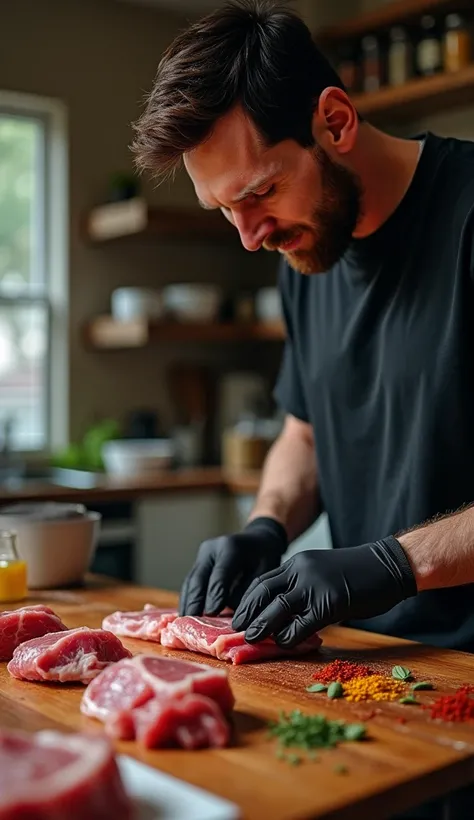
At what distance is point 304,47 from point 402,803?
1.23 m

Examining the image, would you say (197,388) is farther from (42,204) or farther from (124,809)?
(124,809)

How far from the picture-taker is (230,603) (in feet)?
5.77

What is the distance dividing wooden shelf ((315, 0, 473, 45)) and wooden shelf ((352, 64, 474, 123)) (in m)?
0.28

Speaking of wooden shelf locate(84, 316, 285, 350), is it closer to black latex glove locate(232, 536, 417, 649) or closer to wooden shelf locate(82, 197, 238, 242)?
wooden shelf locate(82, 197, 238, 242)

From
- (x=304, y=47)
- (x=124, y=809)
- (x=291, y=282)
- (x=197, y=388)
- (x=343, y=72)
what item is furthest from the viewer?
(x=197, y=388)

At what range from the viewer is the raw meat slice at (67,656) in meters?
1.41

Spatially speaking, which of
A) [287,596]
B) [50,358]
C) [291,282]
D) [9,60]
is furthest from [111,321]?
[287,596]

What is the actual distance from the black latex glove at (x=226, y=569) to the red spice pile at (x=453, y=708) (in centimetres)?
53

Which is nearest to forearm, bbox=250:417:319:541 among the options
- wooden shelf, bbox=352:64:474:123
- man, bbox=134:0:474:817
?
man, bbox=134:0:474:817

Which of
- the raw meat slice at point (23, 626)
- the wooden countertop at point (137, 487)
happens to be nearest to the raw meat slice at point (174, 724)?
the raw meat slice at point (23, 626)

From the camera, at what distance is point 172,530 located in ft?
14.2

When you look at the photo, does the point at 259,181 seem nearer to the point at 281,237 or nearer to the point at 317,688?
the point at 281,237

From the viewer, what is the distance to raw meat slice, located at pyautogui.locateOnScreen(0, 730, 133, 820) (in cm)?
92

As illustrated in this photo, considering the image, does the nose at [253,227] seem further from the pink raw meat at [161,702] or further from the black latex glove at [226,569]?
the pink raw meat at [161,702]
